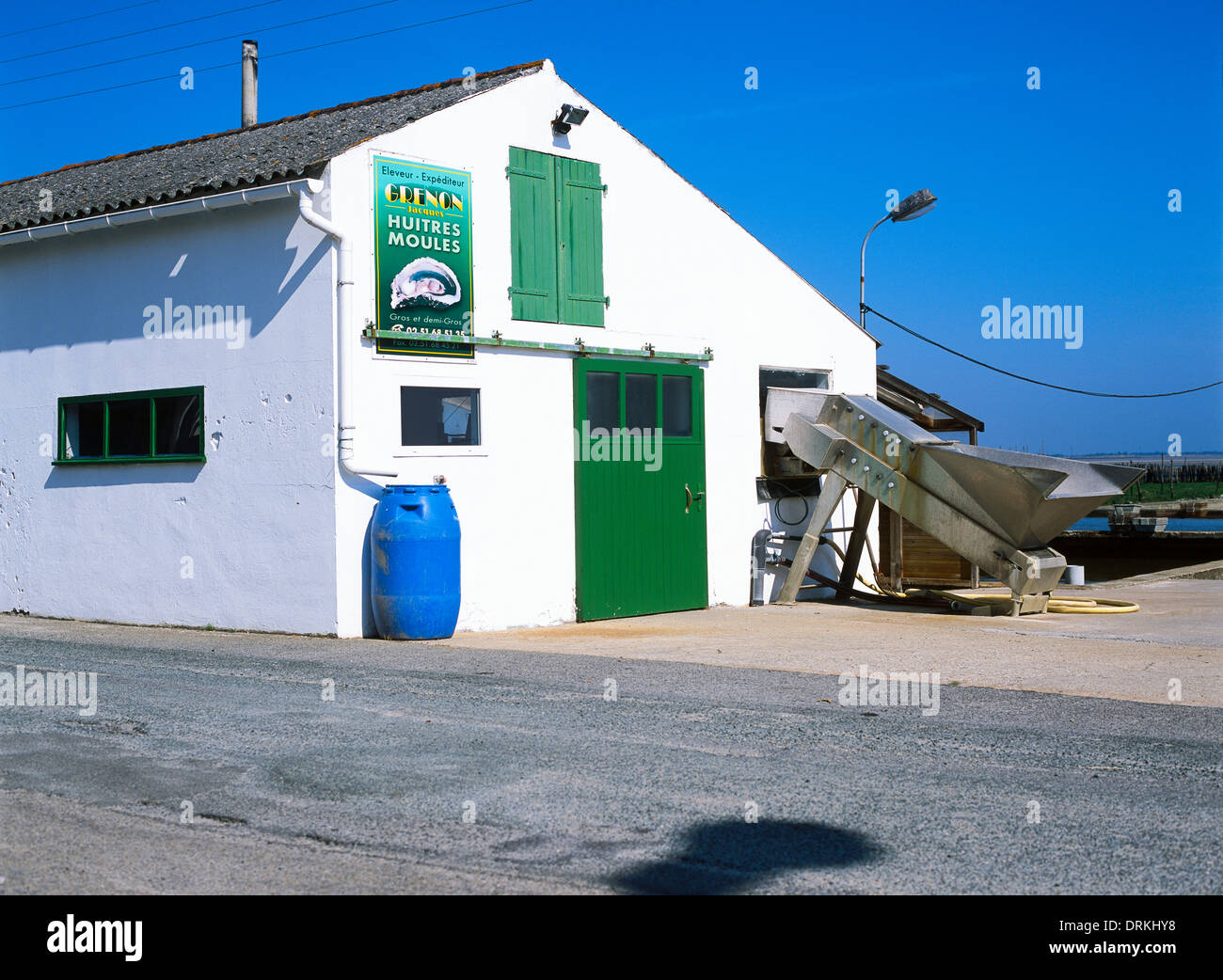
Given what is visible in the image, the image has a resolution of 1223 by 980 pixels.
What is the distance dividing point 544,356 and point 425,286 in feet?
5.14

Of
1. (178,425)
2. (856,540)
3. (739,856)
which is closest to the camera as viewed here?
(739,856)

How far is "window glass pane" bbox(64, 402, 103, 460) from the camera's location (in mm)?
13000

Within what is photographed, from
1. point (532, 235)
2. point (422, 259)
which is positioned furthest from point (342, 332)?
point (532, 235)

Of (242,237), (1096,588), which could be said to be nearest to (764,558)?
(1096,588)

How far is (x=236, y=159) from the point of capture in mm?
12969

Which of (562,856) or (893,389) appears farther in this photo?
(893,389)

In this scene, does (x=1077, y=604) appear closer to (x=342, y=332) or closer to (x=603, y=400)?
(x=603, y=400)

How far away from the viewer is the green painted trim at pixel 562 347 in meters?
11.3

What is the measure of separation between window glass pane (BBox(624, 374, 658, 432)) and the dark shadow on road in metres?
8.92

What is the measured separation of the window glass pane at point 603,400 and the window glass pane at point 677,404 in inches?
27.8

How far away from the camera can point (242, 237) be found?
11.6m

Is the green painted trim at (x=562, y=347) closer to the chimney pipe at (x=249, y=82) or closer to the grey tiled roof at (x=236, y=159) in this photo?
the grey tiled roof at (x=236, y=159)
